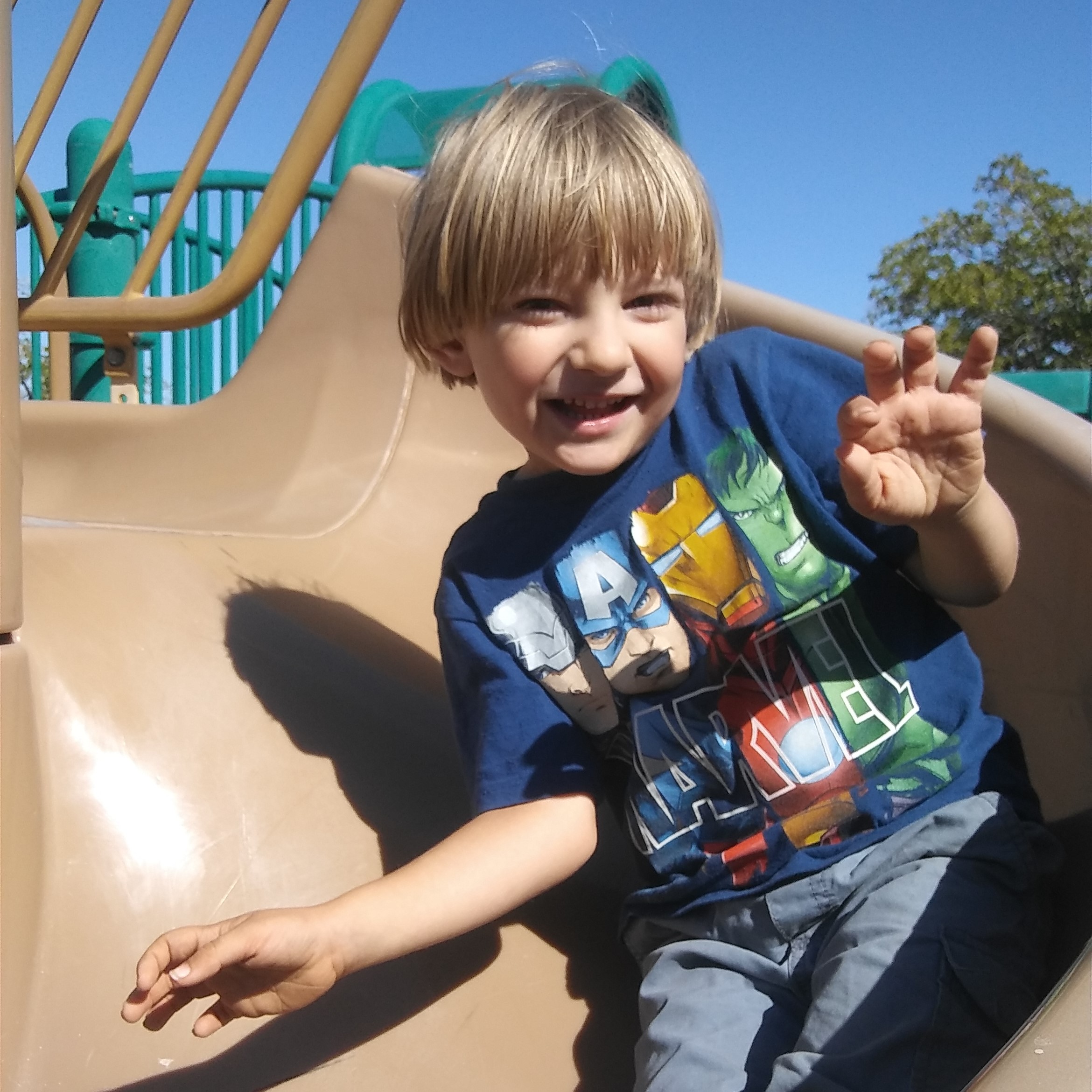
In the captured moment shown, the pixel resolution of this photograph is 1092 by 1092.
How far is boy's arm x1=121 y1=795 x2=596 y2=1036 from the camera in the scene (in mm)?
532

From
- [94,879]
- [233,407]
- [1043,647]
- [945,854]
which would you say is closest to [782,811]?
[945,854]

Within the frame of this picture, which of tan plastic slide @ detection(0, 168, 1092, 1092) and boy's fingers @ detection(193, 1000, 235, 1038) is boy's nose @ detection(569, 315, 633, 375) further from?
boy's fingers @ detection(193, 1000, 235, 1038)

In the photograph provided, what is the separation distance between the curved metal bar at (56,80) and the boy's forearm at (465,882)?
97 centimetres

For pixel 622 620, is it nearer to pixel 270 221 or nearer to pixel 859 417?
pixel 859 417

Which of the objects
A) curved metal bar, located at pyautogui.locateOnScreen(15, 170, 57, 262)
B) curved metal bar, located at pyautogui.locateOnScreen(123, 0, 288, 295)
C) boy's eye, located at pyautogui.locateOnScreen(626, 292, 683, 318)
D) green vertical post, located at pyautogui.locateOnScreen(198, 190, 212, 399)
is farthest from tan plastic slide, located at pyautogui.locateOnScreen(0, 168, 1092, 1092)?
green vertical post, located at pyautogui.locateOnScreen(198, 190, 212, 399)

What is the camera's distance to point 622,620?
709mm

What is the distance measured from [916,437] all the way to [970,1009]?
28 centimetres

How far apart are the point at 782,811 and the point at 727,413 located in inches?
10.0

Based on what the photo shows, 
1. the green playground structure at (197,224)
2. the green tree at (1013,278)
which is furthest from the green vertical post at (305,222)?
the green tree at (1013,278)

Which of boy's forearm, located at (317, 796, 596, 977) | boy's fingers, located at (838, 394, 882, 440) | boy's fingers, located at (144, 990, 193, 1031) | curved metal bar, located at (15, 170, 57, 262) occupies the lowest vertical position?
boy's forearm, located at (317, 796, 596, 977)

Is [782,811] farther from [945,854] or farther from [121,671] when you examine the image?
[121,671]

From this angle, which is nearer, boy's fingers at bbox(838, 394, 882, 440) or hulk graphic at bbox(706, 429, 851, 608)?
boy's fingers at bbox(838, 394, 882, 440)

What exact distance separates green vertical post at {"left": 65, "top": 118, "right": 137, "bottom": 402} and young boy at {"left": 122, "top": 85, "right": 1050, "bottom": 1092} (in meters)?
2.41

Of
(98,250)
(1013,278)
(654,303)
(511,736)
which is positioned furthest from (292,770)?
(1013,278)
